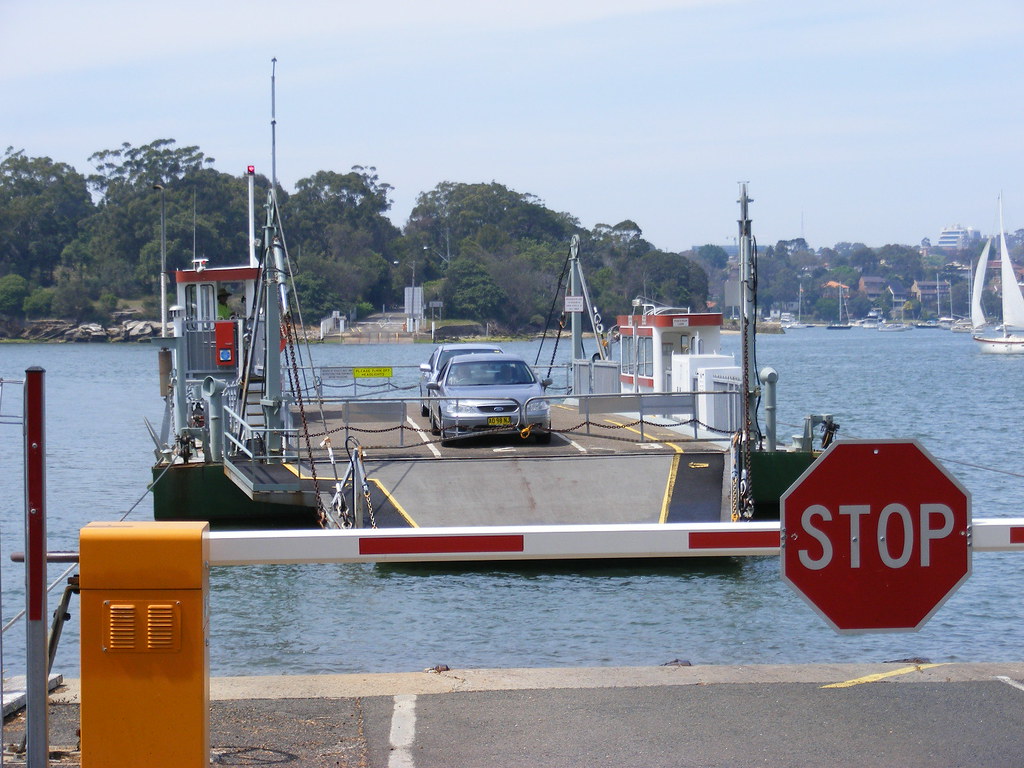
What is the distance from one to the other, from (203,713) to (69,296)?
12704 centimetres

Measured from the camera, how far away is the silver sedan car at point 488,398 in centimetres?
1883

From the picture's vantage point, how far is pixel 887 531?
509cm

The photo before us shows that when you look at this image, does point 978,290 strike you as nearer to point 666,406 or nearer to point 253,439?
point 666,406

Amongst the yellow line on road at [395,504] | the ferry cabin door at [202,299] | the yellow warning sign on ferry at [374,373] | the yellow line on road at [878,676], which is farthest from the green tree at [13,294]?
the yellow line on road at [878,676]

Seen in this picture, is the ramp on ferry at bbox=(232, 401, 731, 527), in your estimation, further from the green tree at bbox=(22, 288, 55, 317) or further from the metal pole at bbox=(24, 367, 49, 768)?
the green tree at bbox=(22, 288, 55, 317)

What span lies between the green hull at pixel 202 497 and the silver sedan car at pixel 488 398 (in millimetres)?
2797

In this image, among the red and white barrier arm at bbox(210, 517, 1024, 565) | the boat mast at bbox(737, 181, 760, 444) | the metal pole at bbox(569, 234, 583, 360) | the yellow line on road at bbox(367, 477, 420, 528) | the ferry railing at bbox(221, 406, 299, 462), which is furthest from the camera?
the metal pole at bbox(569, 234, 583, 360)

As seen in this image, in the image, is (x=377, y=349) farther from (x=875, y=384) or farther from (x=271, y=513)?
(x=271, y=513)

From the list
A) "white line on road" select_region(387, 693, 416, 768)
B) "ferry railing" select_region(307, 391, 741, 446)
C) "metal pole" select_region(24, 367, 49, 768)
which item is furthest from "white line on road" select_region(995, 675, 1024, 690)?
"ferry railing" select_region(307, 391, 741, 446)

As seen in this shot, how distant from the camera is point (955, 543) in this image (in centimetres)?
511

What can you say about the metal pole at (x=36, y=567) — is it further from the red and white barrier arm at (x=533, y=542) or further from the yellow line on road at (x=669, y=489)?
the yellow line on road at (x=669, y=489)

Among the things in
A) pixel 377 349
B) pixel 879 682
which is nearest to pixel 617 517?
pixel 879 682

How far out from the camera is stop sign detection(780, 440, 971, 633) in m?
5.04

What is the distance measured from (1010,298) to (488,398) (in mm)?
106553
